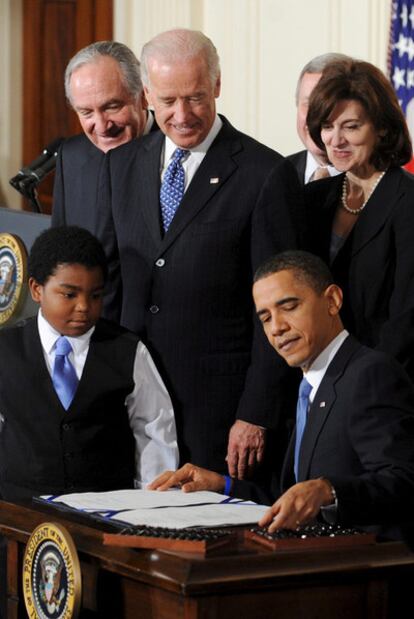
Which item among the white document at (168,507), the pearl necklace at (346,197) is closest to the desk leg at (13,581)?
the white document at (168,507)

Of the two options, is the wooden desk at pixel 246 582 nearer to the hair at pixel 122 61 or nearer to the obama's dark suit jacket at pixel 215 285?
the obama's dark suit jacket at pixel 215 285

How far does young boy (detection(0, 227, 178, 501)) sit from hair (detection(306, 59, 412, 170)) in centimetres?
65

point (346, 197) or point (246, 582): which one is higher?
point (346, 197)

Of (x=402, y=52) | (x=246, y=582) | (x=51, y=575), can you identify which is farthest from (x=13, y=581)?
(x=402, y=52)

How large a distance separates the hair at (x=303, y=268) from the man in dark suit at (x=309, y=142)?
44.4 inches

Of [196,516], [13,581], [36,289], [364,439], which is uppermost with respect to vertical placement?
[36,289]

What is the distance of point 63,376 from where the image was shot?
3477mm

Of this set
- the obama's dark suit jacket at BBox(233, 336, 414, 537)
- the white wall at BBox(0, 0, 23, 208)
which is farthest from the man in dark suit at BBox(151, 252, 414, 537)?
the white wall at BBox(0, 0, 23, 208)

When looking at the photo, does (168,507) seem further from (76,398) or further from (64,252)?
(64,252)

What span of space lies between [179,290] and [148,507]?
98cm

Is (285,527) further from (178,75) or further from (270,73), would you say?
(270,73)

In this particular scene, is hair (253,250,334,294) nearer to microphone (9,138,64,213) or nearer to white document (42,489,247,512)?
white document (42,489,247,512)

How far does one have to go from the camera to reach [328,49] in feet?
22.2

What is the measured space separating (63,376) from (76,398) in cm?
7
